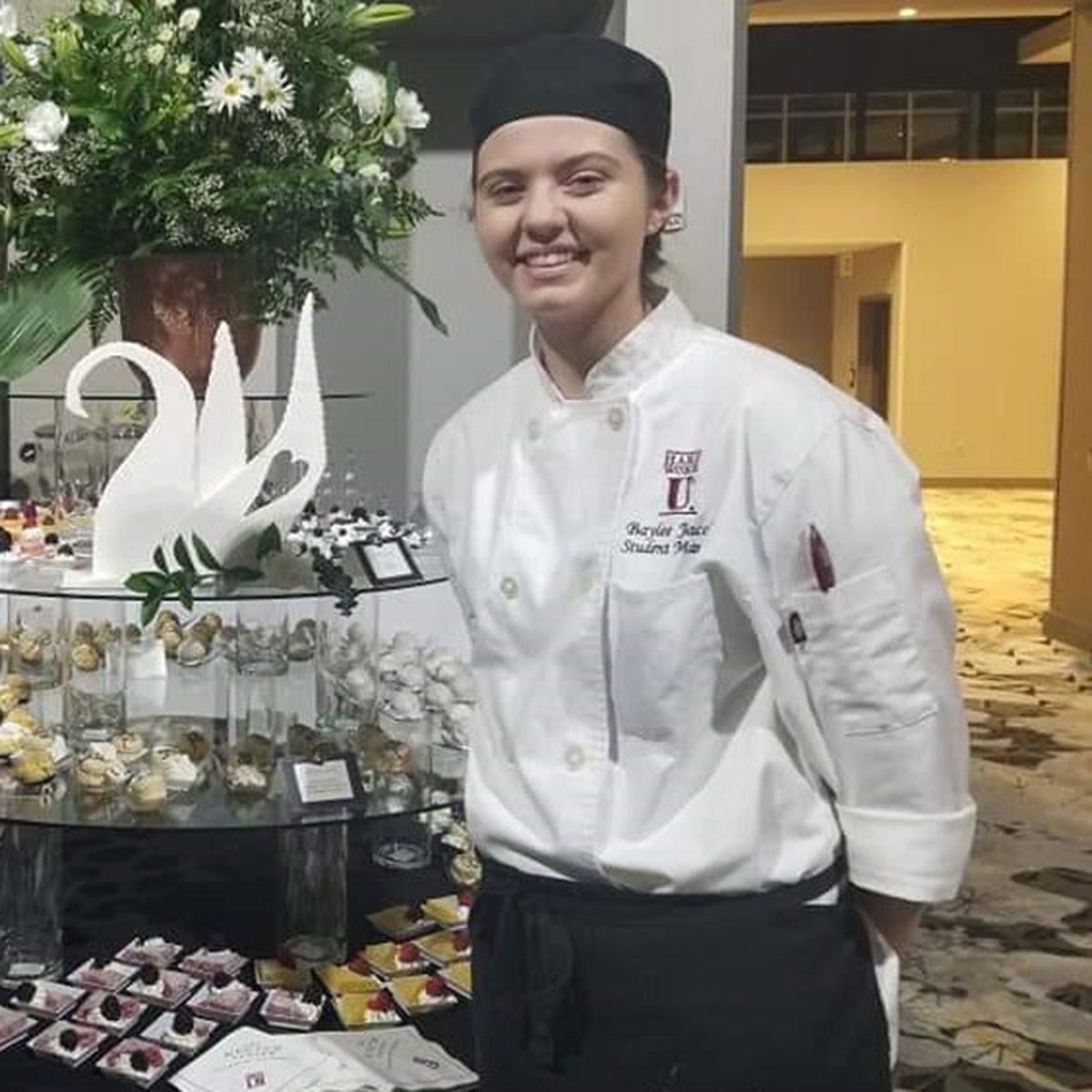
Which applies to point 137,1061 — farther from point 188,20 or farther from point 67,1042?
point 188,20

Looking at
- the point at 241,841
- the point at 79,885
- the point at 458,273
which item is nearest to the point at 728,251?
the point at 458,273

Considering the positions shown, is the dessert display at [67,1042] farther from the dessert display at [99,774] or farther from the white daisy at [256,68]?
the white daisy at [256,68]

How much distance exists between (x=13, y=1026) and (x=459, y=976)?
603mm

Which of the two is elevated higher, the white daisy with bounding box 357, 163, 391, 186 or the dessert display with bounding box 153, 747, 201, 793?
the white daisy with bounding box 357, 163, 391, 186

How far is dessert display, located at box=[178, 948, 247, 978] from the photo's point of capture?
2.19 m

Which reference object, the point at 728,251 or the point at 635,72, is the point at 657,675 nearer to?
the point at 635,72

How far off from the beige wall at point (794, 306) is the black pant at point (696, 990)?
14.5 meters

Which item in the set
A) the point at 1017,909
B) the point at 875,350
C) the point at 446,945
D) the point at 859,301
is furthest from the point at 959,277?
the point at 446,945

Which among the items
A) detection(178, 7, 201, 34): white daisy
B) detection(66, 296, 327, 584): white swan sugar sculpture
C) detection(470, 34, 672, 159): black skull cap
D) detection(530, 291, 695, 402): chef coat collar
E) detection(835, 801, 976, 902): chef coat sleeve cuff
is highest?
detection(178, 7, 201, 34): white daisy

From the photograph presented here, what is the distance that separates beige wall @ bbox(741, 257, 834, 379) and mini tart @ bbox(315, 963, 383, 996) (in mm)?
13714

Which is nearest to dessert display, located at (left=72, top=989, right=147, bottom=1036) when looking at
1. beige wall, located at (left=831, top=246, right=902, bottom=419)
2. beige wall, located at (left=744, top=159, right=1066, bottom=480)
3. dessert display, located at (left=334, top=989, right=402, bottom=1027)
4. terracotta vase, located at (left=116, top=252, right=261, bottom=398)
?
dessert display, located at (left=334, top=989, right=402, bottom=1027)

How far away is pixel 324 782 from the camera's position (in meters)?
1.96

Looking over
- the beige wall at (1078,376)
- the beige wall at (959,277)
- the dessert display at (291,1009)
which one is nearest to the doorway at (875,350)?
the beige wall at (959,277)

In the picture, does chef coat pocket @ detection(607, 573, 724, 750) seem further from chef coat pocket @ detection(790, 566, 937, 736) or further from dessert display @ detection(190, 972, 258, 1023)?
dessert display @ detection(190, 972, 258, 1023)
